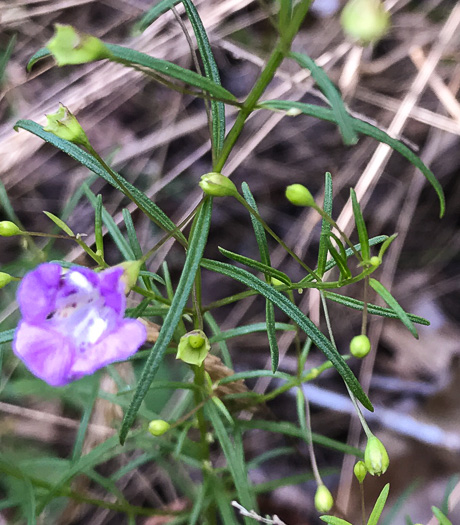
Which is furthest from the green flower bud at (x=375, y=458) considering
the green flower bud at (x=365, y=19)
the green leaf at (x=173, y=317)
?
the green flower bud at (x=365, y=19)

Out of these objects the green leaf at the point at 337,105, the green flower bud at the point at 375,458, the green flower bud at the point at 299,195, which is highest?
the green leaf at the point at 337,105

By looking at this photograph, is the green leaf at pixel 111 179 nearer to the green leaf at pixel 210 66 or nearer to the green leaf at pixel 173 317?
the green leaf at pixel 173 317

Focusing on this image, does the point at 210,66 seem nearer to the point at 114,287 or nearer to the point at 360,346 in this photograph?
the point at 114,287

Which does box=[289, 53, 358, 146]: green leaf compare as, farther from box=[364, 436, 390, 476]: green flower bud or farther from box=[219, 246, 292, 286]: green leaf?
box=[364, 436, 390, 476]: green flower bud

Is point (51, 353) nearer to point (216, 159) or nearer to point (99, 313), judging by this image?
point (99, 313)

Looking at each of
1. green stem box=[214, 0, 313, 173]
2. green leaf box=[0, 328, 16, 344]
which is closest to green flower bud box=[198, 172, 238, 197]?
green stem box=[214, 0, 313, 173]

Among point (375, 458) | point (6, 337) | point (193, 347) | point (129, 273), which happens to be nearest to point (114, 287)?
point (129, 273)
